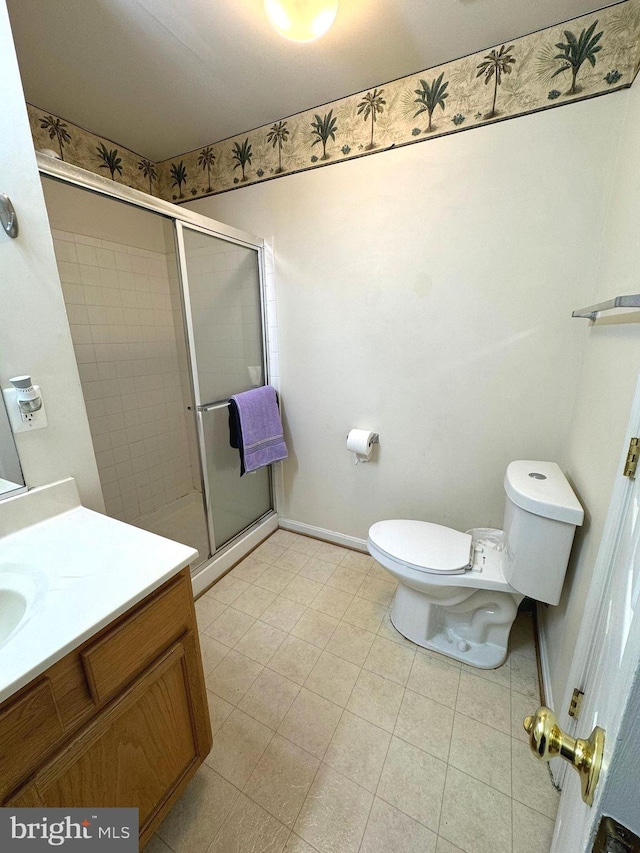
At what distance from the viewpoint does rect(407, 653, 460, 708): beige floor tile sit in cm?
135

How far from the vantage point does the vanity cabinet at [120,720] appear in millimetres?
616

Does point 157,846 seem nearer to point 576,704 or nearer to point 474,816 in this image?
point 474,816

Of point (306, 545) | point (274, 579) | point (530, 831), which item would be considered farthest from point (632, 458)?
point (306, 545)

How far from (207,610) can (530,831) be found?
1.44 metres

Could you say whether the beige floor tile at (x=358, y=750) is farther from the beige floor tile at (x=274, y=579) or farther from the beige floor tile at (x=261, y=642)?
the beige floor tile at (x=274, y=579)

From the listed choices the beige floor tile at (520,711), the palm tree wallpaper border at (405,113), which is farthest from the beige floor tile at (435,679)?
the palm tree wallpaper border at (405,113)

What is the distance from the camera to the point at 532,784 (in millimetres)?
1079

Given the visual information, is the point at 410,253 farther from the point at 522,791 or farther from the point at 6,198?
the point at 522,791

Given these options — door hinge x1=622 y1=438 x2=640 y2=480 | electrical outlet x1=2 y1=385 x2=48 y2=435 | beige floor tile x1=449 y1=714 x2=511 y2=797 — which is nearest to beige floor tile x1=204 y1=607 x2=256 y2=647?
beige floor tile x1=449 y1=714 x2=511 y2=797

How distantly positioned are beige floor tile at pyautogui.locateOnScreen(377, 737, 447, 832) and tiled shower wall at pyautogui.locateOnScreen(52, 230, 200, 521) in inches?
81.7

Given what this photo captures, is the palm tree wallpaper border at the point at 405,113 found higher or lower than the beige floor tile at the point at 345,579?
higher

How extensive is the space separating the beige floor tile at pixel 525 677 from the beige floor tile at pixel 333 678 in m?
0.65

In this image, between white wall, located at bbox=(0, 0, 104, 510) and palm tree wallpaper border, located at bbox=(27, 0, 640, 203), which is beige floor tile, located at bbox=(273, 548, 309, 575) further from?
palm tree wallpaper border, located at bbox=(27, 0, 640, 203)

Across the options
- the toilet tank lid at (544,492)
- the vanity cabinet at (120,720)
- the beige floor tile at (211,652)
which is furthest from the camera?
the beige floor tile at (211,652)
